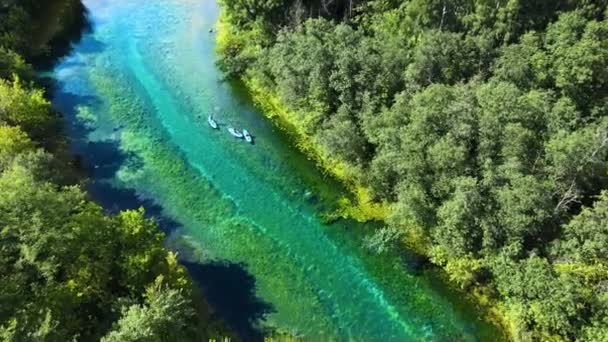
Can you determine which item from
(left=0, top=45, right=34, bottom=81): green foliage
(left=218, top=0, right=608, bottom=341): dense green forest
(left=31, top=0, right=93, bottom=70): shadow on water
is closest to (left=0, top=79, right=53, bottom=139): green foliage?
(left=0, top=45, right=34, bottom=81): green foliage

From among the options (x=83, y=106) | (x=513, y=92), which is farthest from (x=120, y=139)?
(x=513, y=92)

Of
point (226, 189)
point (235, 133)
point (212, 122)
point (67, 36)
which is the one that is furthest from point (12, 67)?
point (226, 189)

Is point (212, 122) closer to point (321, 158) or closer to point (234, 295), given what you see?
point (321, 158)

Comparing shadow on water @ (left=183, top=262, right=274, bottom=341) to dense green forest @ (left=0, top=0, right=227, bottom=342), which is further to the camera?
shadow on water @ (left=183, top=262, right=274, bottom=341)

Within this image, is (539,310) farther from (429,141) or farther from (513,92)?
(513,92)

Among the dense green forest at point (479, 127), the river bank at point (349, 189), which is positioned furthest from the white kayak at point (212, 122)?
the dense green forest at point (479, 127)

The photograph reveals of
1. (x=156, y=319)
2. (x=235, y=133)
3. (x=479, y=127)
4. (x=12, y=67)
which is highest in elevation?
(x=479, y=127)

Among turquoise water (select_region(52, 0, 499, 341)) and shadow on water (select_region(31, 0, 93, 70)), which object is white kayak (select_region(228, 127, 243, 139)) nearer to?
turquoise water (select_region(52, 0, 499, 341))
